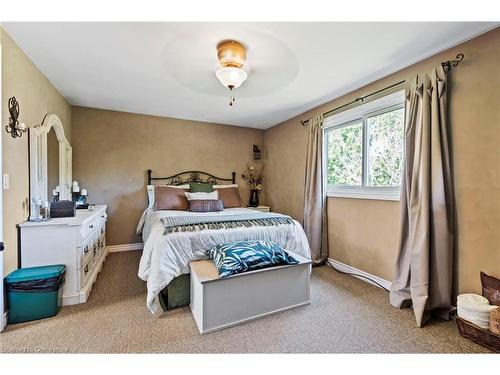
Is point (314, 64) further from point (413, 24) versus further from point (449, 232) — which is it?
point (449, 232)

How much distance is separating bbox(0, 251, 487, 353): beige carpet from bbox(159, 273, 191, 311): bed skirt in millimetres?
75

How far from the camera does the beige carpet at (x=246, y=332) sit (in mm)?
1521

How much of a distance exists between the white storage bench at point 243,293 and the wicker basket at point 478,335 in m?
1.09

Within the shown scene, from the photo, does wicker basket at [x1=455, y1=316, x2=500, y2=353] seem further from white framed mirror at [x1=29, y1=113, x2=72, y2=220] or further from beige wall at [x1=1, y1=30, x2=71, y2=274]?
white framed mirror at [x1=29, y1=113, x2=72, y2=220]

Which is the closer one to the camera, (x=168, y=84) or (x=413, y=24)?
(x=413, y=24)

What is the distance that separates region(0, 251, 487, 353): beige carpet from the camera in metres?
1.52

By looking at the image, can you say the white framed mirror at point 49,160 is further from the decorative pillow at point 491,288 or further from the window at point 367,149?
the decorative pillow at point 491,288

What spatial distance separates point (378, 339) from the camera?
161cm

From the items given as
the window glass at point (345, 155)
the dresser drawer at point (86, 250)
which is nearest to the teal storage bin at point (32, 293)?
the dresser drawer at point (86, 250)

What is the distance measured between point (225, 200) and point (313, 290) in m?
2.03

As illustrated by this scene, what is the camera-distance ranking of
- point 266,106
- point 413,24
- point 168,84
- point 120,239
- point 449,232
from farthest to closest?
1. point 120,239
2. point 266,106
3. point 168,84
4. point 449,232
5. point 413,24

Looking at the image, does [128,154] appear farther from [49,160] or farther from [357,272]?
[357,272]
